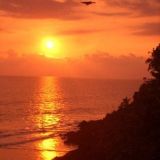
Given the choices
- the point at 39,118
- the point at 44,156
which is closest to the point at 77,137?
the point at 44,156

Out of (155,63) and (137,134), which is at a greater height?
(155,63)

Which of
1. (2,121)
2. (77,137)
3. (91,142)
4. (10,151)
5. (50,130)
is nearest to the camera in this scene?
(91,142)

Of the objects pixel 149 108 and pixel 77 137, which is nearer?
pixel 149 108

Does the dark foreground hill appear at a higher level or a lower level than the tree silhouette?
lower

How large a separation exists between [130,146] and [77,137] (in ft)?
82.5

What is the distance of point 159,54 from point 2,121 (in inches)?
2127

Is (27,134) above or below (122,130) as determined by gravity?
below

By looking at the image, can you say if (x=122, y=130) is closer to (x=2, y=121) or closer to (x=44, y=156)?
(x=44, y=156)

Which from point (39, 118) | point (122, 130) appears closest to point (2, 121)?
point (39, 118)

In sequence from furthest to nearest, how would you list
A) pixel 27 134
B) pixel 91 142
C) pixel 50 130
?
pixel 50 130 < pixel 27 134 < pixel 91 142

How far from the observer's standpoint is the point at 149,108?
44.6 metres

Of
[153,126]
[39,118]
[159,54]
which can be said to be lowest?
[39,118]

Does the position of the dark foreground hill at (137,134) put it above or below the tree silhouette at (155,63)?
below

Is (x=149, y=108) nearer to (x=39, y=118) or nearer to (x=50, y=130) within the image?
(x=50, y=130)
